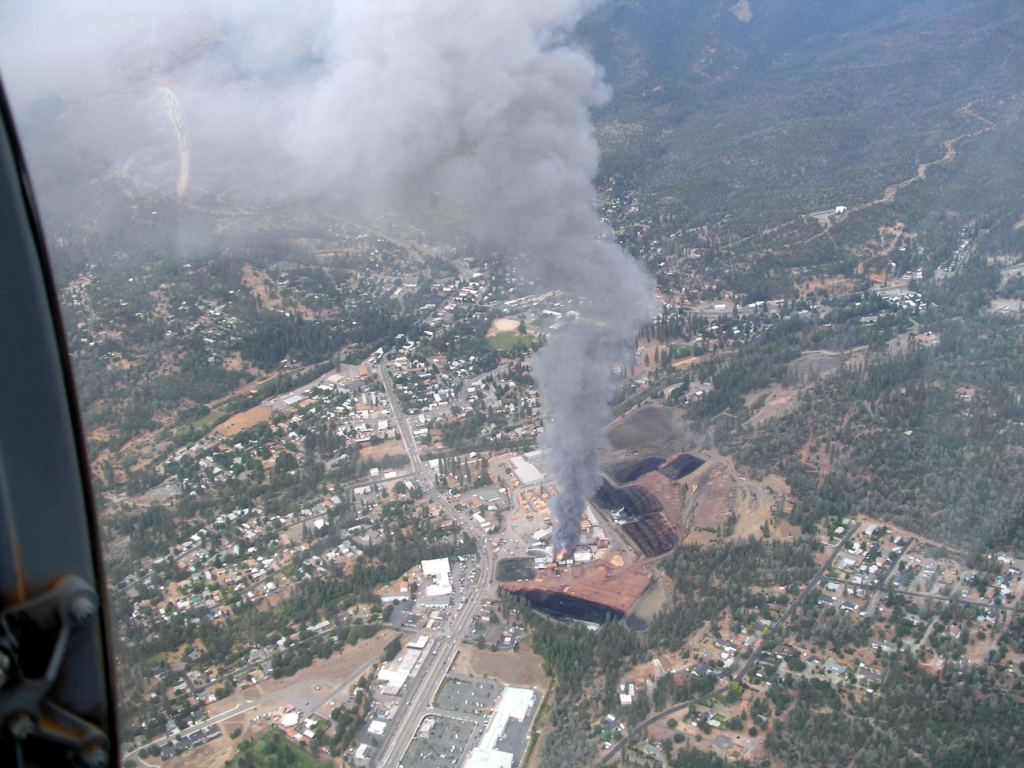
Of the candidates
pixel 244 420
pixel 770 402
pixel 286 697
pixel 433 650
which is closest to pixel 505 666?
pixel 433 650

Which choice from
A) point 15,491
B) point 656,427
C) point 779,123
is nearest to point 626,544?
point 656,427

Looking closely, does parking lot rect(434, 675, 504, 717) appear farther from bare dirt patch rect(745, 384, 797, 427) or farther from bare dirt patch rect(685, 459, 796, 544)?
bare dirt patch rect(745, 384, 797, 427)

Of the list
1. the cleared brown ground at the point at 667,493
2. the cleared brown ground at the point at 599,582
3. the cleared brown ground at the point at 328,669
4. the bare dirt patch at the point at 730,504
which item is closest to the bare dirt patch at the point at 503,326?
the cleared brown ground at the point at 667,493

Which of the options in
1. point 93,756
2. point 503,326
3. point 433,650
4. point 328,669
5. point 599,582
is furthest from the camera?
point 503,326

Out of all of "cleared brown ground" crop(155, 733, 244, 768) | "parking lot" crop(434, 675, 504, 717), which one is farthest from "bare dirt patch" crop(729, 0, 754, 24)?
"cleared brown ground" crop(155, 733, 244, 768)

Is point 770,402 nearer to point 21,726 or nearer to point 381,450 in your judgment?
point 381,450

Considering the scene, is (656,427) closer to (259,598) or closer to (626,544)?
(626,544)
